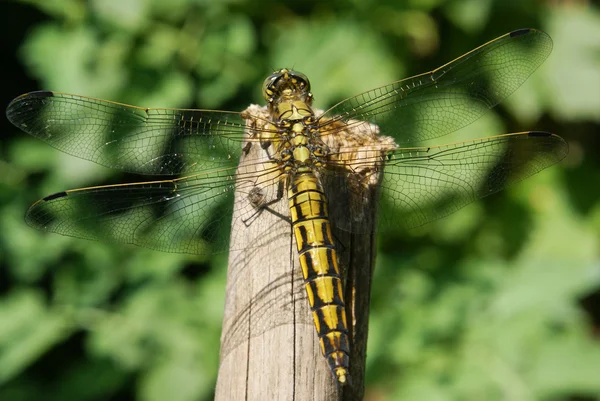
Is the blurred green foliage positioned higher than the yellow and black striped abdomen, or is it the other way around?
the blurred green foliage

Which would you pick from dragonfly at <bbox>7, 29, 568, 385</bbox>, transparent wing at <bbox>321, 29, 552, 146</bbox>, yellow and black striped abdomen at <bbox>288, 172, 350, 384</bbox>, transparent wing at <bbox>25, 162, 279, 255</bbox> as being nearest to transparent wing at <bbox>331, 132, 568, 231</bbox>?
dragonfly at <bbox>7, 29, 568, 385</bbox>

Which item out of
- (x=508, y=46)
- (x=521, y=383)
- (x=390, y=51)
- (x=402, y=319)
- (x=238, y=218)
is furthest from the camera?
(x=390, y=51)

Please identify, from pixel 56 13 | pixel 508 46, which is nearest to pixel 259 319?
pixel 508 46

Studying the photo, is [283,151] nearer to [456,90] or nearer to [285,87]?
[285,87]

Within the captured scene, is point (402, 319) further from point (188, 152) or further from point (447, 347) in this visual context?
point (188, 152)

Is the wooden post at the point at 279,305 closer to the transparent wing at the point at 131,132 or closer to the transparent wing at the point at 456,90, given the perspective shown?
the transparent wing at the point at 131,132

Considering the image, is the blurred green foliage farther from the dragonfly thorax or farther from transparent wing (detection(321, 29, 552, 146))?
the dragonfly thorax

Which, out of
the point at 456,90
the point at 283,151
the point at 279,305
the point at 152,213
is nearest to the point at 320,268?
the point at 279,305
